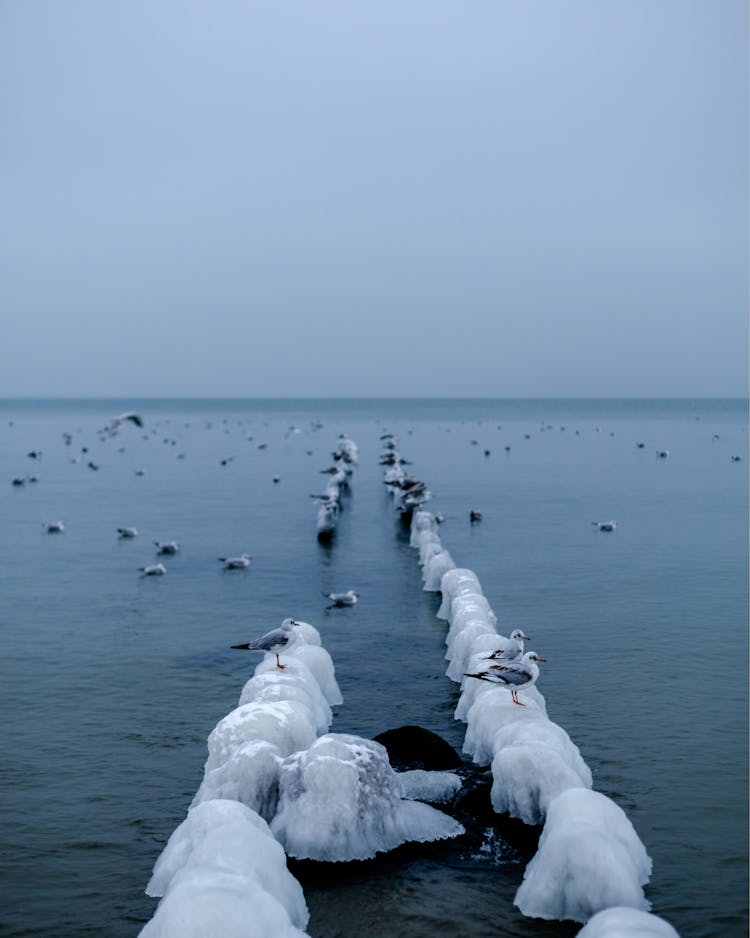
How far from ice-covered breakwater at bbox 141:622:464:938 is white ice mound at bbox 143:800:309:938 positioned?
0.02 meters

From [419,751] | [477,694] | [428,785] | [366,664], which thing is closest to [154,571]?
[366,664]

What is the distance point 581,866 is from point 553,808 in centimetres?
125

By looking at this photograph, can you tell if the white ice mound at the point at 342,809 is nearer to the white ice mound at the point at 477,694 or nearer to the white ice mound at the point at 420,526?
the white ice mound at the point at 477,694

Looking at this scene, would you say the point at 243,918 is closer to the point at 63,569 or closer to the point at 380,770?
the point at 380,770

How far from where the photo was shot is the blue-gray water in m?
15.0

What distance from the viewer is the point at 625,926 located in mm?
11352

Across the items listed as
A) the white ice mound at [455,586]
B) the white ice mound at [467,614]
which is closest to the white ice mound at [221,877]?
the white ice mound at [467,614]

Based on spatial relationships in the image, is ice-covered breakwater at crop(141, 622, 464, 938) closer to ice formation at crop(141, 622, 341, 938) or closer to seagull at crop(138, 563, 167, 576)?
ice formation at crop(141, 622, 341, 938)

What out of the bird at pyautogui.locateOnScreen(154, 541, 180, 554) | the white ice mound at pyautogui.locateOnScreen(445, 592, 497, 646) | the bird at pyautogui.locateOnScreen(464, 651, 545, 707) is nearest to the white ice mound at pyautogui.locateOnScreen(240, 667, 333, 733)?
the bird at pyautogui.locateOnScreen(464, 651, 545, 707)

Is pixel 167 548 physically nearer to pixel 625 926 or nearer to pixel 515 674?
pixel 515 674

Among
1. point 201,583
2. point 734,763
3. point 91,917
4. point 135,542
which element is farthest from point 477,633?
point 135,542

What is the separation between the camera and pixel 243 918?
11156 millimetres

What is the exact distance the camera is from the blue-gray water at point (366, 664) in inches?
590

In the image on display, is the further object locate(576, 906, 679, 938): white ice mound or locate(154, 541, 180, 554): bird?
locate(154, 541, 180, 554): bird
